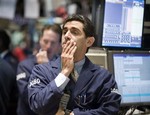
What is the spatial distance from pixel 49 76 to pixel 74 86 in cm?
18

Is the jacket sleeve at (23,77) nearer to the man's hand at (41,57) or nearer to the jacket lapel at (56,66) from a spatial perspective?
the man's hand at (41,57)

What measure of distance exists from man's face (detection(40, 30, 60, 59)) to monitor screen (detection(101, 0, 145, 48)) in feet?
2.76

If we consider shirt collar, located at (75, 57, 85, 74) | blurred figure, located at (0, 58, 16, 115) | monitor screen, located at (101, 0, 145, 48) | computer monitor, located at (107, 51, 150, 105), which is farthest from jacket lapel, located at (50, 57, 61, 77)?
blurred figure, located at (0, 58, 16, 115)

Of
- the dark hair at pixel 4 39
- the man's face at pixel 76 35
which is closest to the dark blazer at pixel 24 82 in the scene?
the man's face at pixel 76 35

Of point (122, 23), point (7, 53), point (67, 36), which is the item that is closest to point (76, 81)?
point (67, 36)

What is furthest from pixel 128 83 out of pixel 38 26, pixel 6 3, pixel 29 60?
pixel 38 26

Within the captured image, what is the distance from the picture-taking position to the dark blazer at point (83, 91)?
2.33 meters

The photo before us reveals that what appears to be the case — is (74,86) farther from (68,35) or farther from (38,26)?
(38,26)

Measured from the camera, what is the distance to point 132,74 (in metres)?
2.84

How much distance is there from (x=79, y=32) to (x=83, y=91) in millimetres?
382

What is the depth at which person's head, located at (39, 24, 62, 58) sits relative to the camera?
3623 mm

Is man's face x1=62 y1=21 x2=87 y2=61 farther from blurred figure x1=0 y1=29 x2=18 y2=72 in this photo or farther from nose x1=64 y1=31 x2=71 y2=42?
blurred figure x1=0 y1=29 x2=18 y2=72

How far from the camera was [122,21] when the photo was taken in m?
2.94

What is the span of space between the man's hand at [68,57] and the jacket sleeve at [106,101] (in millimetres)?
248
